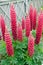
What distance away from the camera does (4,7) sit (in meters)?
5.75

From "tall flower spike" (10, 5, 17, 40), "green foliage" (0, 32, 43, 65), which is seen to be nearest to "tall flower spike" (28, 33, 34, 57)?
"green foliage" (0, 32, 43, 65)

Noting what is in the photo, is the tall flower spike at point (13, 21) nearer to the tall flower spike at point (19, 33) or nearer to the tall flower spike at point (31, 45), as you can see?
the tall flower spike at point (19, 33)

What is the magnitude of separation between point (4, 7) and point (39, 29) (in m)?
3.89

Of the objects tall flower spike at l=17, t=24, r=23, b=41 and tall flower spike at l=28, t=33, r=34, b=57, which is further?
tall flower spike at l=17, t=24, r=23, b=41

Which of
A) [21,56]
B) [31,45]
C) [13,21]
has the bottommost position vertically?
[21,56]

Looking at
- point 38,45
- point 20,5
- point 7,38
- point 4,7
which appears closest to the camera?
point 7,38

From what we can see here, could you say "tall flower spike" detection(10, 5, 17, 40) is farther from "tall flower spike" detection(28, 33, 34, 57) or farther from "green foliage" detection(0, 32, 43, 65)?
"tall flower spike" detection(28, 33, 34, 57)

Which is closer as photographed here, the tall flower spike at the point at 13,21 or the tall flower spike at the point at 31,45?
the tall flower spike at the point at 31,45

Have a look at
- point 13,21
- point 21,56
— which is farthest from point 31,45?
point 13,21

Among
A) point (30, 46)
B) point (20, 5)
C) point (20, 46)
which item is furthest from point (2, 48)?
point (20, 5)

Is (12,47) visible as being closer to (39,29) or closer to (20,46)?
(20,46)

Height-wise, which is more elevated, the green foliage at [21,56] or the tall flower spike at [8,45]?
the tall flower spike at [8,45]

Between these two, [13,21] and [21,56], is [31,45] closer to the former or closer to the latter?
[21,56]

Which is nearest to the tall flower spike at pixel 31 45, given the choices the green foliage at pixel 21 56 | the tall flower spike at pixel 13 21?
the green foliage at pixel 21 56
